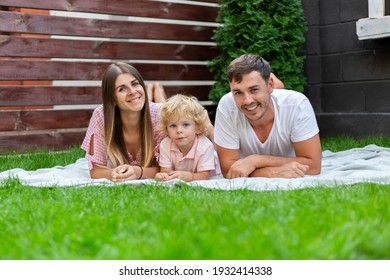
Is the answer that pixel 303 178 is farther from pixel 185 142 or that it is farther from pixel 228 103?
pixel 185 142

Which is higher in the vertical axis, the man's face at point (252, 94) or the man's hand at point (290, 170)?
the man's face at point (252, 94)

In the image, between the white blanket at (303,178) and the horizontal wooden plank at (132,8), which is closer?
the white blanket at (303,178)

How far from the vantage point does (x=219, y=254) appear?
1.67m

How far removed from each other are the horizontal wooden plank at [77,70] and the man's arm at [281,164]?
9.45 feet

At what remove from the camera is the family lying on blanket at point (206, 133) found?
12.3ft

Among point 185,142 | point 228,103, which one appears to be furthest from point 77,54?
point 228,103

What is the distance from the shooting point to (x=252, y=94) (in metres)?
3.66

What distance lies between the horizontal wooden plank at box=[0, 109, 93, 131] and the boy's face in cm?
244

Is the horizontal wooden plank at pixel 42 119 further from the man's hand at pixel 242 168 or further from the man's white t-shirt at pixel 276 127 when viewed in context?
the man's hand at pixel 242 168

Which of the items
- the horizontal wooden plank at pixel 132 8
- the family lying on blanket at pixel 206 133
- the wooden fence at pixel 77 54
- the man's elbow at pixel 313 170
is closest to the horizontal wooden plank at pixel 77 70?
the wooden fence at pixel 77 54

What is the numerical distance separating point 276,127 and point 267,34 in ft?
9.39

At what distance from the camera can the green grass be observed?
1.72m

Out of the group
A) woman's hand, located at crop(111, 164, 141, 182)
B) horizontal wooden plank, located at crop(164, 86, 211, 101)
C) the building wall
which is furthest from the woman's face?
the building wall
